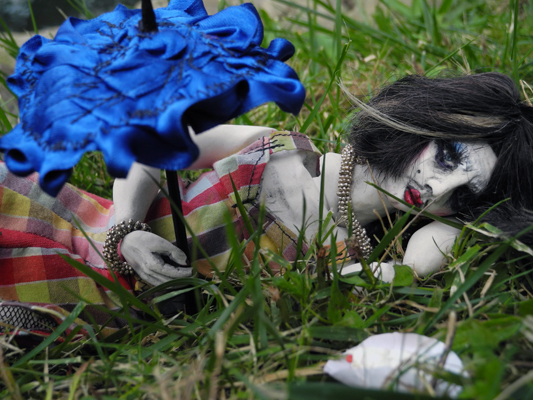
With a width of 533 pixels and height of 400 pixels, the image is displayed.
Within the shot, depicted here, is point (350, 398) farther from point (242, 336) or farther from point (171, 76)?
point (171, 76)

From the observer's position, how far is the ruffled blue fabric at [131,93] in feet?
1.92

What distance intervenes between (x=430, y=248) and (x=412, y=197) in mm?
96

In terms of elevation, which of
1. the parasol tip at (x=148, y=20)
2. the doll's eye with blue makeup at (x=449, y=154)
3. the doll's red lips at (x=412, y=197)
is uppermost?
the parasol tip at (x=148, y=20)

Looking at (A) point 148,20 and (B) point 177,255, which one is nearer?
(A) point 148,20

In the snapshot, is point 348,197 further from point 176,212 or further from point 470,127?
point 176,212

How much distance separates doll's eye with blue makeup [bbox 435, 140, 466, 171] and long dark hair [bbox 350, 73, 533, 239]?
1cm

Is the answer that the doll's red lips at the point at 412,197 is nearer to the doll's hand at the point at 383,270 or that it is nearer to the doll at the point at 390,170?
the doll at the point at 390,170

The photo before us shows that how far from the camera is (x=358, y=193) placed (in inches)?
37.7

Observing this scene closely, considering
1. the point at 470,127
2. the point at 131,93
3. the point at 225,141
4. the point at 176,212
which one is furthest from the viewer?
the point at 225,141

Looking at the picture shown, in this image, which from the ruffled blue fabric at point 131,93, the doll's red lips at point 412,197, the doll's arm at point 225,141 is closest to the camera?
the ruffled blue fabric at point 131,93

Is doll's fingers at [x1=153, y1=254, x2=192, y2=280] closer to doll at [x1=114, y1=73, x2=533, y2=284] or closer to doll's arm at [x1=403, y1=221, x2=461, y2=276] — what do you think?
doll at [x1=114, y1=73, x2=533, y2=284]

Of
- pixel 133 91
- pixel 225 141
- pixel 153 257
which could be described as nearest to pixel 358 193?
pixel 225 141

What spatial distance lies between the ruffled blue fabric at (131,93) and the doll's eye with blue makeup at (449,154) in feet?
1.04

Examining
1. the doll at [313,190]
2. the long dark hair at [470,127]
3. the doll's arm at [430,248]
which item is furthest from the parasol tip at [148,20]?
the doll's arm at [430,248]
